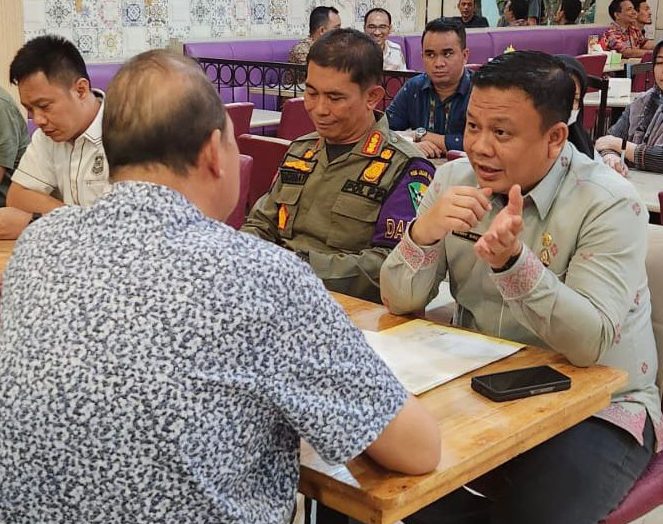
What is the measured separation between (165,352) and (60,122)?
76.9 inches

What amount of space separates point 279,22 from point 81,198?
629 cm

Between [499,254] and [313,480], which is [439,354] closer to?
[499,254]

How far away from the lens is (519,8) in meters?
12.6

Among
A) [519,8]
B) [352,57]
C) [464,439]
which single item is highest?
[519,8]

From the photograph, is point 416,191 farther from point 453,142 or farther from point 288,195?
point 453,142

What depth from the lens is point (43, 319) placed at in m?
1.26

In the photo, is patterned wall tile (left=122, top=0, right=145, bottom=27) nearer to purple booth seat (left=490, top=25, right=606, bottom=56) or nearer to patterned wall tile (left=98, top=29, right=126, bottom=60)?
patterned wall tile (left=98, top=29, right=126, bottom=60)

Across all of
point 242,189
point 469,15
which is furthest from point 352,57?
point 469,15

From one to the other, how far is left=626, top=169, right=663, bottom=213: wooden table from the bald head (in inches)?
92.2

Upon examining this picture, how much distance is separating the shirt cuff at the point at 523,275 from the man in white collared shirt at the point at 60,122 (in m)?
1.55

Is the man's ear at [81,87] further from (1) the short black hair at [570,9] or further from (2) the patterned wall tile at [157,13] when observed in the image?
(1) the short black hair at [570,9]

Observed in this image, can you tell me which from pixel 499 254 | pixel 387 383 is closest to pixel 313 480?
pixel 387 383

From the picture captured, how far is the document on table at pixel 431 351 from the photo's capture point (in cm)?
175

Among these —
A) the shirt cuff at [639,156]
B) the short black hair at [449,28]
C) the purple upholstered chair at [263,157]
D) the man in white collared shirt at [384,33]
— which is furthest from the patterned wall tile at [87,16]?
the shirt cuff at [639,156]
